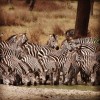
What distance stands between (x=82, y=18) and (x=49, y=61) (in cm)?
68

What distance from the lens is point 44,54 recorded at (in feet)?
16.6

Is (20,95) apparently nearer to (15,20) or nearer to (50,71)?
(50,71)

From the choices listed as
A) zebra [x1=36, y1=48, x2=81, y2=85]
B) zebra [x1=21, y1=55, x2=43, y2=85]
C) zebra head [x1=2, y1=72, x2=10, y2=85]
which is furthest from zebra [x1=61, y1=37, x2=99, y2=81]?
zebra head [x1=2, y1=72, x2=10, y2=85]

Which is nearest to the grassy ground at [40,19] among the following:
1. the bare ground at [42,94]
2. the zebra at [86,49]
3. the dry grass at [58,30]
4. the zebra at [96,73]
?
the dry grass at [58,30]

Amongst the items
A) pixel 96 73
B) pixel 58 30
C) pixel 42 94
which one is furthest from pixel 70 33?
pixel 42 94

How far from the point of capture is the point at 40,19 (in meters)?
5.01

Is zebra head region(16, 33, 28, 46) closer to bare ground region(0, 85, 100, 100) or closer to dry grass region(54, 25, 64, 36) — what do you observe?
dry grass region(54, 25, 64, 36)

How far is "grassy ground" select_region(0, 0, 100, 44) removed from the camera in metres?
5.01

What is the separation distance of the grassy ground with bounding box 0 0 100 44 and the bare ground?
63 cm

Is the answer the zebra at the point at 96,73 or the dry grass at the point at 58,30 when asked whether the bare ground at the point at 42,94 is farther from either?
the dry grass at the point at 58,30

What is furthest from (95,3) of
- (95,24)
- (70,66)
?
(70,66)

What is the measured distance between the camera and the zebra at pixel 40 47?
16.5 feet

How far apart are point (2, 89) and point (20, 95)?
0.78ft

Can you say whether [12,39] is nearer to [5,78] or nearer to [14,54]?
[14,54]
